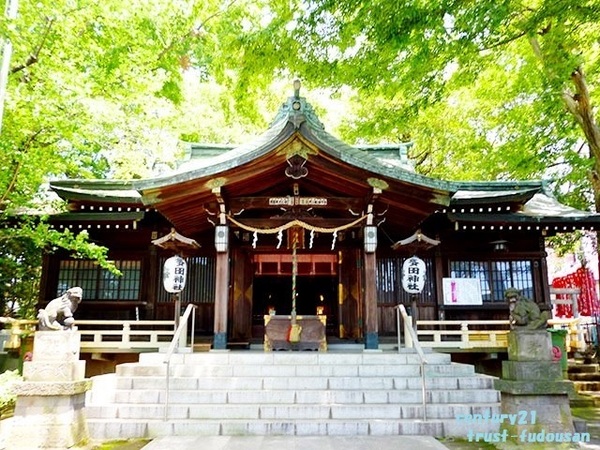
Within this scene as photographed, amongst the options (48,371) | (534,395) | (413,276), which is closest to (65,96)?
(48,371)

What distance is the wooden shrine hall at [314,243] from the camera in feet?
33.5

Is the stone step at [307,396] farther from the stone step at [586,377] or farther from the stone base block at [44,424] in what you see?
the stone step at [586,377]

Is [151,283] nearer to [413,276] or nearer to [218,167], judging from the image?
[218,167]

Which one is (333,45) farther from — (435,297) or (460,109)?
(460,109)

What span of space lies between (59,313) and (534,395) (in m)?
6.82

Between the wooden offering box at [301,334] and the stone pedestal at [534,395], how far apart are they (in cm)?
478

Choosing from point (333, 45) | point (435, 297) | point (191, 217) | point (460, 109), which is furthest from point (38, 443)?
point (460, 109)

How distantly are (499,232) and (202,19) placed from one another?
14.1 metres

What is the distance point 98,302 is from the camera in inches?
477

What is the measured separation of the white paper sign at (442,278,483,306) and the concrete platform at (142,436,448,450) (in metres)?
6.30

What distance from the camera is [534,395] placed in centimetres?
606

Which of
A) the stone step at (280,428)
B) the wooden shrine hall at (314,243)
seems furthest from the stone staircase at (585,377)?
the stone step at (280,428)

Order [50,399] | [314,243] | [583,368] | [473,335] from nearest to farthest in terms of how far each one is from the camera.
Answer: [50,399], [473,335], [583,368], [314,243]

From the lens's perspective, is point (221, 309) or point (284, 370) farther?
point (221, 309)
